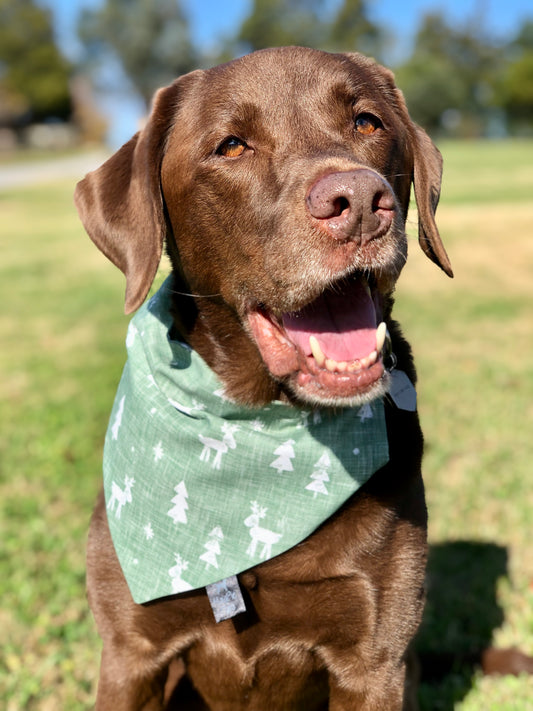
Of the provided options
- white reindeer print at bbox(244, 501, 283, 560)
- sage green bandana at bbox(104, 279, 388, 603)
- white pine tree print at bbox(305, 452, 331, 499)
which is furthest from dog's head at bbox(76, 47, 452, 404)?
white reindeer print at bbox(244, 501, 283, 560)

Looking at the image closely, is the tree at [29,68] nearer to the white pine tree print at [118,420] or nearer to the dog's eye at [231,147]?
the white pine tree print at [118,420]

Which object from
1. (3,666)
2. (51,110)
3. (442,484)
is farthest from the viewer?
(51,110)

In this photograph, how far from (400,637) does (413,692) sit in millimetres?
568

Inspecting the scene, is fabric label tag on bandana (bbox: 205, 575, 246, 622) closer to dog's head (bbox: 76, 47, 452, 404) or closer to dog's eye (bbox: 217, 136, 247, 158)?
dog's head (bbox: 76, 47, 452, 404)

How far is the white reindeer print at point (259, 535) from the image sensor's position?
250cm

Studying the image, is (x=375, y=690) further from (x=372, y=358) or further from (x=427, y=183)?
(x=427, y=183)

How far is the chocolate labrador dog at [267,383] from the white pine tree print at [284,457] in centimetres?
1

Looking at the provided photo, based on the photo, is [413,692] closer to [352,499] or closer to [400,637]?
[400,637]

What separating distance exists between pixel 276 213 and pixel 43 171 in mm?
35595

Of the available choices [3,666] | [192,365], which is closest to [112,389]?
[3,666]

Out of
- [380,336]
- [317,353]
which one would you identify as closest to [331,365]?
[317,353]

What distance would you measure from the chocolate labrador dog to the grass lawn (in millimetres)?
859

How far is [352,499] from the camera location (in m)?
2.56

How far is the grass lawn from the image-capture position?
11.2 ft
